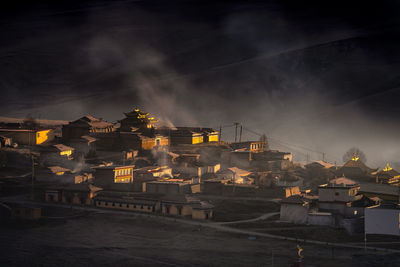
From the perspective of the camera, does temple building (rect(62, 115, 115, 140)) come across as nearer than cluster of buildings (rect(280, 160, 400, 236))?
No

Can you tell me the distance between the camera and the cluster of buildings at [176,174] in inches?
1155

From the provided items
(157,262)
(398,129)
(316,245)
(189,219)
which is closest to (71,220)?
(189,219)

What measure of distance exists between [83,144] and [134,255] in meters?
21.2

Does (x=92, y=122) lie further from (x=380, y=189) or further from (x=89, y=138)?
(x=380, y=189)

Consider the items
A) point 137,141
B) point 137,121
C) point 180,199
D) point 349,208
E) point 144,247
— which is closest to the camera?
point 144,247

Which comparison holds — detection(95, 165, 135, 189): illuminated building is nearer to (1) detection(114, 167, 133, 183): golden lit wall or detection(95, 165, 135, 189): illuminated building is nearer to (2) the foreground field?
(1) detection(114, 167, 133, 183): golden lit wall

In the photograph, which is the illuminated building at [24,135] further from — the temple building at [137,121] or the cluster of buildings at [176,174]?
the temple building at [137,121]

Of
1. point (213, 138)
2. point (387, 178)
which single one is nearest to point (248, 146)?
point (213, 138)

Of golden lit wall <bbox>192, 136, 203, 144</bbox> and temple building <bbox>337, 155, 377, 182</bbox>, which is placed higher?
golden lit wall <bbox>192, 136, 203, 144</bbox>

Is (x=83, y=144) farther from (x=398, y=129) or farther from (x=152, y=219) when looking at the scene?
(x=398, y=129)

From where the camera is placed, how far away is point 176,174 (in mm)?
38844

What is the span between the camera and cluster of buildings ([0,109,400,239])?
29.3 m

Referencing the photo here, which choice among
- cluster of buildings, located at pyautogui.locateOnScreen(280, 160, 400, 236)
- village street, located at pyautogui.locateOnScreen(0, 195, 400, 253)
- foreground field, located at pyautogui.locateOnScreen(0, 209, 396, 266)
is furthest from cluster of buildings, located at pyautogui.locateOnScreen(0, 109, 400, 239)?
foreground field, located at pyautogui.locateOnScreen(0, 209, 396, 266)

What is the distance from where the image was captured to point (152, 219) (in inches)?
1129
